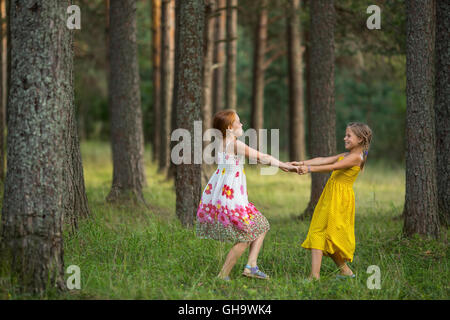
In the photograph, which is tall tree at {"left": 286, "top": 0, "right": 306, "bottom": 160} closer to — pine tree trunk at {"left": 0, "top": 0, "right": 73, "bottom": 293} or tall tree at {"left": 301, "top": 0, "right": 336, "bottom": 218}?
tall tree at {"left": 301, "top": 0, "right": 336, "bottom": 218}

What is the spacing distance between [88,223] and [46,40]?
3055mm

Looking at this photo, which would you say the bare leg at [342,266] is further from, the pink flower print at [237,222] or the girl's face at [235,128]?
the girl's face at [235,128]

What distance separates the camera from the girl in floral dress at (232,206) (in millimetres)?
5348

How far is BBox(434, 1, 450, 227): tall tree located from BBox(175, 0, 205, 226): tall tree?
3.78m

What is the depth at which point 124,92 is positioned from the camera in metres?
10.7

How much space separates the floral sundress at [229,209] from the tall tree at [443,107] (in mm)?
3966

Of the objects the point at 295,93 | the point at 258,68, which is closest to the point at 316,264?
the point at 295,93

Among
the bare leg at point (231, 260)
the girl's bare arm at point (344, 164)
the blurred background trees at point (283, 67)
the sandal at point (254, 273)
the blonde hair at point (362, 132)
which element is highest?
the blurred background trees at point (283, 67)

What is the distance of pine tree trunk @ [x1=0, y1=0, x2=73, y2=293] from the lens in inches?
175

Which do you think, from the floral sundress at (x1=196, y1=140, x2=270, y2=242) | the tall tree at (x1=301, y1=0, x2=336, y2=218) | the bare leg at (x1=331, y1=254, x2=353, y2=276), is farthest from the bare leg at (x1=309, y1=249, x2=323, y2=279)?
the tall tree at (x1=301, y1=0, x2=336, y2=218)

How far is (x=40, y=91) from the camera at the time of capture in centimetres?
446

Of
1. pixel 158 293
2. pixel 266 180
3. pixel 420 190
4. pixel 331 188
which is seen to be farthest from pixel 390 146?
pixel 158 293

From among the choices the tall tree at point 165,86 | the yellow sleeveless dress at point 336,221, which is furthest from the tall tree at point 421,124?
the tall tree at point 165,86

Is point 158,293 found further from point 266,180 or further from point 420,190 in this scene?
point 266,180
